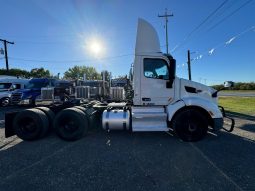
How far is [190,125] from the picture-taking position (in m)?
6.81

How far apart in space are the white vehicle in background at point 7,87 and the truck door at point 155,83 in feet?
52.5

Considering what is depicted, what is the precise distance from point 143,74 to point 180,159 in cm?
309

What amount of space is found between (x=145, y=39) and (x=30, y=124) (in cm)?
494

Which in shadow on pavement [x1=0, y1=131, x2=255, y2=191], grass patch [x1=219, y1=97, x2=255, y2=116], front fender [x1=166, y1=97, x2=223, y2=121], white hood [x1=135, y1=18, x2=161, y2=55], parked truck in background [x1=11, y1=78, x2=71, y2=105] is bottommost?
shadow on pavement [x1=0, y1=131, x2=255, y2=191]

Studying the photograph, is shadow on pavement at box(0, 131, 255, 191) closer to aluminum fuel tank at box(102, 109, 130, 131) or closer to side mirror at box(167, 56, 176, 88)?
aluminum fuel tank at box(102, 109, 130, 131)

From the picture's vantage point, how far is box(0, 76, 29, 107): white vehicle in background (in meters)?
18.4

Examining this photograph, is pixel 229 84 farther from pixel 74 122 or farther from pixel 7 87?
A: pixel 7 87

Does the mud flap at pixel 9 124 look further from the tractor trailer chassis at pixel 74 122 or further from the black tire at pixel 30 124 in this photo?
the black tire at pixel 30 124

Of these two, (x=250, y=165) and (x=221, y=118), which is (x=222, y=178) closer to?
(x=250, y=165)

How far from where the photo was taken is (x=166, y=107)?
7.14 meters

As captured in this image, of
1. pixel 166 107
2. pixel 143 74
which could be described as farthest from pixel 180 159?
pixel 143 74

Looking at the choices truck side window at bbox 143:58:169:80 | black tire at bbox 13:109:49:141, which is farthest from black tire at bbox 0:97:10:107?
truck side window at bbox 143:58:169:80

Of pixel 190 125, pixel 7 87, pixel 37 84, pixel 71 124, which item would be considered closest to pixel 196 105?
pixel 190 125

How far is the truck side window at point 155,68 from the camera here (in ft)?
23.1
